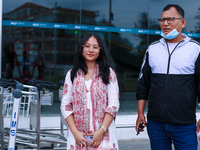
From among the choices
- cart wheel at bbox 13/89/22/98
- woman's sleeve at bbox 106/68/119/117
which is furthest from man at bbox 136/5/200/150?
cart wheel at bbox 13/89/22/98

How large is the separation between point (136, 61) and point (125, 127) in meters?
1.84

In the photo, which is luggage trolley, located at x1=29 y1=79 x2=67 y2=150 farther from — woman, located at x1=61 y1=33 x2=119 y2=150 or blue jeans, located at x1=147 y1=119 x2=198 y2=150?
blue jeans, located at x1=147 y1=119 x2=198 y2=150

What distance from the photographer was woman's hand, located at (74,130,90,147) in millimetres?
2360

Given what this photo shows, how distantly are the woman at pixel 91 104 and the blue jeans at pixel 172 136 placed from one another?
41 cm

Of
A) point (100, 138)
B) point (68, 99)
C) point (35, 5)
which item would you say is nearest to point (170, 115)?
point (100, 138)

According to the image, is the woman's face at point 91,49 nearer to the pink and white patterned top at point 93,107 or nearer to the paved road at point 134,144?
the pink and white patterned top at point 93,107

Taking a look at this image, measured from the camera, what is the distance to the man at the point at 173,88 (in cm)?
249

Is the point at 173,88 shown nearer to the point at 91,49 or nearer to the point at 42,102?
the point at 91,49

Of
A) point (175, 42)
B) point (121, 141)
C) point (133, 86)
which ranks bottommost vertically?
point (121, 141)

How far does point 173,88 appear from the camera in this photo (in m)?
2.50

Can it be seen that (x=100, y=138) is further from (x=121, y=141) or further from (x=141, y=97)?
(x=121, y=141)

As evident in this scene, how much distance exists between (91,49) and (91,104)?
0.51 m

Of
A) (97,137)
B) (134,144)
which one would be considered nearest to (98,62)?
(97,137)

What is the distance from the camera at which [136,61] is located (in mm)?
7000
